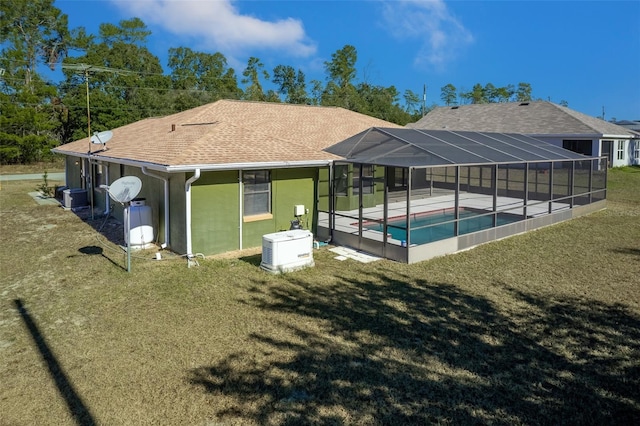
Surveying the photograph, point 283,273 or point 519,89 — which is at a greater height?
point 519,89

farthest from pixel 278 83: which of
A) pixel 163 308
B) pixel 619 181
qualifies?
pixel 163 308

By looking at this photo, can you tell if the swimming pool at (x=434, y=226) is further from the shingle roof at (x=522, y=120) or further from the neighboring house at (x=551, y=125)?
the shingle roof at (x=522, y=120)

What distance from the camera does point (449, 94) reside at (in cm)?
8669

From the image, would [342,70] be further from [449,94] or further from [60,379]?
[60,379]

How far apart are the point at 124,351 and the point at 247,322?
182cm

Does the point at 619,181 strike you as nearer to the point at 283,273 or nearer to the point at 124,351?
the point at 283,273

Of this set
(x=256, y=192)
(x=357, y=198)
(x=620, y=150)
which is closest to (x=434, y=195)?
(x=357, y=198)

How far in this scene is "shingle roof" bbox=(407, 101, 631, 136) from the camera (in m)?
31.3

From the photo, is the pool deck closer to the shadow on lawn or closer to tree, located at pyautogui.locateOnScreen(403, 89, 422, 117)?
the shadow on lawn

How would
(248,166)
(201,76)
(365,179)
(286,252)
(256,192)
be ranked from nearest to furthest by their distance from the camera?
(286,252), (248,166), (256,192), (365,179), (201,76)

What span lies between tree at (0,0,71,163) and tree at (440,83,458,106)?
63336mm

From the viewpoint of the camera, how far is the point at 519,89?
273 feet

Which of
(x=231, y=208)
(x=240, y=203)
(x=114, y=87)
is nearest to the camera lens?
(x=231, y=208)

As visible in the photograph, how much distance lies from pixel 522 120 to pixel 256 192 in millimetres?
28661
